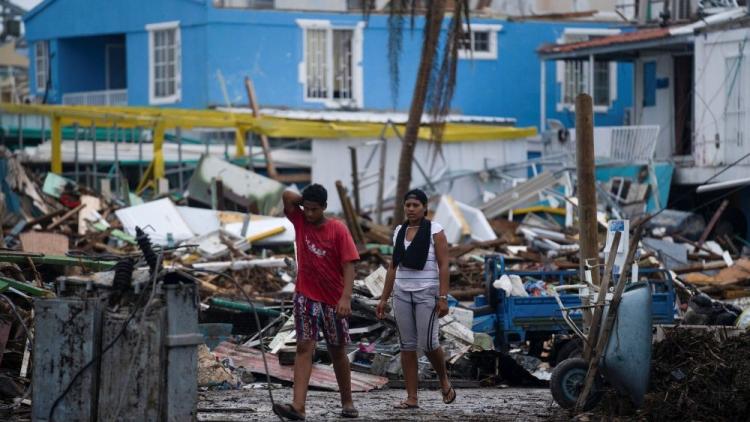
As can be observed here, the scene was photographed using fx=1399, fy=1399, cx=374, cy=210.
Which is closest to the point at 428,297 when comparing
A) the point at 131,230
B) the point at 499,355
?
the point at 499,355

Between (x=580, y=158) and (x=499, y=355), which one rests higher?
(x=580, y=158)

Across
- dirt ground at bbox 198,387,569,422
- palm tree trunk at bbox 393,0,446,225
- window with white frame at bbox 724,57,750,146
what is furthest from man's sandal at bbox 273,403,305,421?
window with white frame at bbox 724,57,750,146

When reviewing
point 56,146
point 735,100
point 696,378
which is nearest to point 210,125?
point 56,146

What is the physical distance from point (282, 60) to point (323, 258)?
95.7 feet

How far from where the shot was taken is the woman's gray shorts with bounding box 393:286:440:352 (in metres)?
10.8

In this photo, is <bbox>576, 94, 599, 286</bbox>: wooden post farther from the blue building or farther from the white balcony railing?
the white balcony railing

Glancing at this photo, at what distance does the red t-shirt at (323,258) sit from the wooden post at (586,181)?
2.63 metres

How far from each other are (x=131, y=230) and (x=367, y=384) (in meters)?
10.3

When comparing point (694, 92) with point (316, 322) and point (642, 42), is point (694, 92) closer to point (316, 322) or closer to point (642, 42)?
point (642, 42)

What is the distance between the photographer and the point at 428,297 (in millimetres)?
10836

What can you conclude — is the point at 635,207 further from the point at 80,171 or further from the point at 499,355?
the point at 499,355

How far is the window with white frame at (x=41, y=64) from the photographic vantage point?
42562 mm

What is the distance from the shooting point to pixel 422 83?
24.3 metres

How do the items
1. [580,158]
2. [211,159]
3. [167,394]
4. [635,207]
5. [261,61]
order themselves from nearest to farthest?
[167,394]
[580,158]
[211,159]
[635,207]
[261,61]
